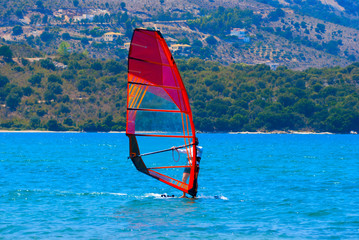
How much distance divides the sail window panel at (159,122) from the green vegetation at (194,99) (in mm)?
126070

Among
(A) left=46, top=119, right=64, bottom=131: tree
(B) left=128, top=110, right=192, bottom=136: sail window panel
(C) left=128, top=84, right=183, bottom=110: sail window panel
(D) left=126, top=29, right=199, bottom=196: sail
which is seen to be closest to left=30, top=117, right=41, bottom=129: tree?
(A) left=46, top=119, right=64, bottom=131: tree

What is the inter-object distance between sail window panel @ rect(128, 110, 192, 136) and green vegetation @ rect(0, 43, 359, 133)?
126 m

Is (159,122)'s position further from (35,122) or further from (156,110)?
(35,122)

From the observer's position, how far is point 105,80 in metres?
170

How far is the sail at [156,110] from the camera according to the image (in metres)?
24.8

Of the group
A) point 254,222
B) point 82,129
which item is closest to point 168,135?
point 254,222

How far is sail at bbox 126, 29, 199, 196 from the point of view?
24766mm

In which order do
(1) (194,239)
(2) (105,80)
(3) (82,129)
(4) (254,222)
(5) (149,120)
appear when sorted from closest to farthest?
1. (1) (194,239)
2. (4) (254,222)
3. (5) (149,120)
4. (3) (82,129)
5. (2) (105,80)

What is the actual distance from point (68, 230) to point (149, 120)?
5769 mm

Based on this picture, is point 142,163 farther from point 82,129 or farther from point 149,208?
point 82,129

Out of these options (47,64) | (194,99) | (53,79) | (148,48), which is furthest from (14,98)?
(148,48)

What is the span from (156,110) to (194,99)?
14050 cm

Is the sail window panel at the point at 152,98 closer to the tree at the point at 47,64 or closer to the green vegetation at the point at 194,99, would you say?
the green vegetation at the point at 194,99

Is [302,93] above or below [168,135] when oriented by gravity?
below
